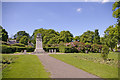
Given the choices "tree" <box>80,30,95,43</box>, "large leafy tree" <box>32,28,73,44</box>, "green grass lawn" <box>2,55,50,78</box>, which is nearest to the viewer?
"green grass lawn" <box>2,55,50,78</box>

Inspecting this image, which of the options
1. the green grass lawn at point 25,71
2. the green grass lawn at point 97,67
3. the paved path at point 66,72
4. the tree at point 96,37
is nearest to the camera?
the paved path at point 66,72

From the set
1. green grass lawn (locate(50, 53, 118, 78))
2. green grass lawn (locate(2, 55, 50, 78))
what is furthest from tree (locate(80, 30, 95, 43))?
green grass lawn (locate(2, 55, 50, 78))

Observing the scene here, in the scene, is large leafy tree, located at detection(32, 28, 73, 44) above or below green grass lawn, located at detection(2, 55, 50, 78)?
above

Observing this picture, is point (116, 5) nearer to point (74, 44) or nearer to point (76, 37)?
point (74, 44)

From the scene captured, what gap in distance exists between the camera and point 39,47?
112 ft

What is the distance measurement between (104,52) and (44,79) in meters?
9.56

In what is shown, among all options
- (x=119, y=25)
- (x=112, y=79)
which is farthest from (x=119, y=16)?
(x=112, y=79)

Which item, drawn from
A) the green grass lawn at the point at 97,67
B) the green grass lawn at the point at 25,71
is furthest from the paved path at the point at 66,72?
the green grass lawn at the point at 97,67

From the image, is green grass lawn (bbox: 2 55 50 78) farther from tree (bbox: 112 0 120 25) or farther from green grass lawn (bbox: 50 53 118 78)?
tree (bbox: 112 0 120 25)

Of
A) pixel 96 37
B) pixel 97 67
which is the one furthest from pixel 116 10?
pixel 96 37

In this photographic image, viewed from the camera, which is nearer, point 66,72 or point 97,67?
point 66,72

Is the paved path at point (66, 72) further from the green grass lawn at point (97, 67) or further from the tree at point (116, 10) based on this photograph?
the tree at point (116, 10)

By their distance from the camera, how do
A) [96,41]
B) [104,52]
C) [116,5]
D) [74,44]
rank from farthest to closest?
[96,41] < [74,44] < [116,5] < [104,52]

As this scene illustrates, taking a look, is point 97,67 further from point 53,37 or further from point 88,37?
point 88,37
